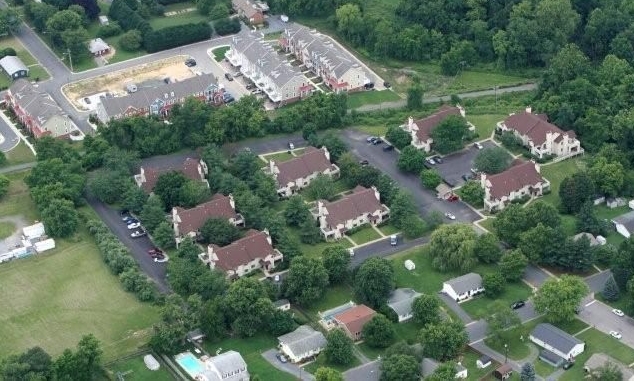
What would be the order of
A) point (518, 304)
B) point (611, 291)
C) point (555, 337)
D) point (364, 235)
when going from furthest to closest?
point (364, 235) < point (518, 304) < point (611, 291) < point (555, 337)

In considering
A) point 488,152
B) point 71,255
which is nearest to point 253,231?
point 71,255

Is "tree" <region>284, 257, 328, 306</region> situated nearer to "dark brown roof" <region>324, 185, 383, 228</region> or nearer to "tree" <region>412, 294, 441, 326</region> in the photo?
"tree" <region>412, 294, 441, 326</region>

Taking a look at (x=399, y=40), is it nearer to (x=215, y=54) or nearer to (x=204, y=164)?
(x=215, y=54)

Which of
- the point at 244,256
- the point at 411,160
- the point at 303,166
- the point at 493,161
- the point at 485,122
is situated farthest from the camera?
the point at 485,122

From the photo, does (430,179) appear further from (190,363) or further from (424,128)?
(190,363)

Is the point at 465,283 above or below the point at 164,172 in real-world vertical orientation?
above

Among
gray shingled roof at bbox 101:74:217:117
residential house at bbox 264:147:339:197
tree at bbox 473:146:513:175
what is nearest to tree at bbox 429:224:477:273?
tree at bbox 473:146:513:175

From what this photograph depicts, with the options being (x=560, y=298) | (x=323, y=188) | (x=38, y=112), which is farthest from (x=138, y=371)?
(x=38, y=112)
